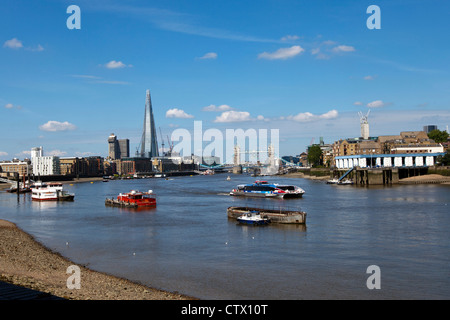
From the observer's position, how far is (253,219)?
38.3m

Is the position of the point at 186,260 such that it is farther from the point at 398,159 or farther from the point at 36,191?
the point at 398,159

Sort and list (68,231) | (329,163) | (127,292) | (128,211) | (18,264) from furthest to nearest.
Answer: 1. (329,163)
2. (128,211)
3. (68,231)
4. (18,264)
5. (127,292)

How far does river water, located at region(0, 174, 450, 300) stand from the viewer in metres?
19.1

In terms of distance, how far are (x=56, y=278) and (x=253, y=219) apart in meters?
20.9

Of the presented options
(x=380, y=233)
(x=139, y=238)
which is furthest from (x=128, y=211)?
(x=380, y=233)

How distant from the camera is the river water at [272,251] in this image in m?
19.1

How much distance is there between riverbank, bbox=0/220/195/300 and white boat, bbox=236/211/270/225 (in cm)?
1664

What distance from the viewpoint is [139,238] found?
3291cm

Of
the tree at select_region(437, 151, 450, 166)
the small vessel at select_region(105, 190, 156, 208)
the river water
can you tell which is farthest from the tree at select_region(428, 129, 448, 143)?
the small vessel at select_region(105, 190, 156, 208)
